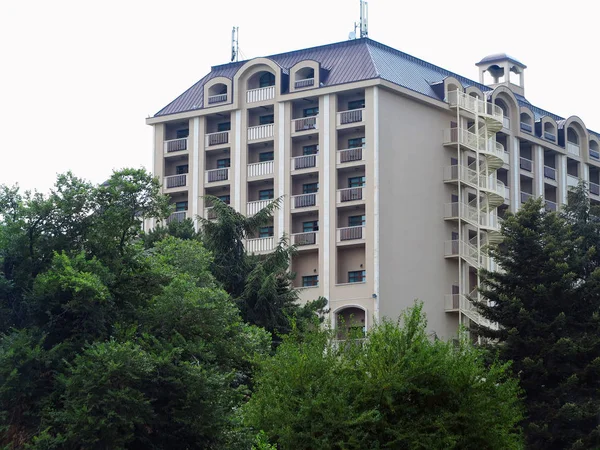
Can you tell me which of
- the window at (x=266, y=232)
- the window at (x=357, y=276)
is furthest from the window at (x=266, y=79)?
the window at (x=357, y=276)

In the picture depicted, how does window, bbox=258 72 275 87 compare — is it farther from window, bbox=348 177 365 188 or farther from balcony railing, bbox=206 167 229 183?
window, bbox=348 177 365 188

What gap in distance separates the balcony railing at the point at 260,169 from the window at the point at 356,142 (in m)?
4.77

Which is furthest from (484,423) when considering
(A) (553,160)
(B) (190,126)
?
(A) (553,160)

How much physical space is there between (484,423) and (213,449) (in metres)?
8.63

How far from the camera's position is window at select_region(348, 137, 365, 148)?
6801 centimetres

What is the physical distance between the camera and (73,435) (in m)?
37.8

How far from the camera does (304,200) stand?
6875cm

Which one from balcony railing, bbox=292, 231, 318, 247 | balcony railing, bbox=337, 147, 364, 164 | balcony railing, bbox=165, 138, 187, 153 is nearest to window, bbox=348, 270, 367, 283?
balcony railing, bbox=292, 231, 318, 247

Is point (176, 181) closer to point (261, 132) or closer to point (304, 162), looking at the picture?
point (261, 132)

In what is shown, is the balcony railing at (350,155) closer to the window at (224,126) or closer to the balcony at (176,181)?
the window at (224,126)

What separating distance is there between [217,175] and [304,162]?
5.98 metres

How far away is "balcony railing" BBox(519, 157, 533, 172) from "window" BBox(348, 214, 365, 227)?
47.8 ft

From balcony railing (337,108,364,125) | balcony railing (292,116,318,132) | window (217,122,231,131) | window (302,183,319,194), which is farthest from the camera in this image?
window (217,122,231,131)

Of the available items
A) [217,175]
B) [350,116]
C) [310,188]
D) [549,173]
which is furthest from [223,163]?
[549,173]
